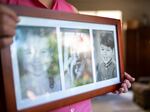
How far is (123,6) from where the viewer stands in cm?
846

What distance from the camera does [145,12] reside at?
8594 millimetres

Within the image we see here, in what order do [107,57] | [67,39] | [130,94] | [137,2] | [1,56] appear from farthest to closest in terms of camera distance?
1. [137,2]
2. [130,94]
3. [107,57]
4. [67,39]
5. [1,56]

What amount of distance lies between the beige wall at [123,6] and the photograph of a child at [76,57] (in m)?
7.49

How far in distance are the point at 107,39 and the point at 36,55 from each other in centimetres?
33

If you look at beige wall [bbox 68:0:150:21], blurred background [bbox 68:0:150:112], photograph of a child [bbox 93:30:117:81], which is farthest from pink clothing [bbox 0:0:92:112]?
beige wall [bbox 68:0:150:21]

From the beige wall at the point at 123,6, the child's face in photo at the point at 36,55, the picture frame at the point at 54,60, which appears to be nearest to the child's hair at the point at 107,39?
the picture frame at the point at 54,60

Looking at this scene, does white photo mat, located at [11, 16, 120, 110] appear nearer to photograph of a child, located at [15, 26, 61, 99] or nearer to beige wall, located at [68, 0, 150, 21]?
photograph of a child, located at [15, 26, 61, 99]

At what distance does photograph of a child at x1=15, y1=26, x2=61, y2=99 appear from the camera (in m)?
0.70

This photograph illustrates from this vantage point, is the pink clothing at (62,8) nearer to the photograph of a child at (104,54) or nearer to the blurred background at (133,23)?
the photograph of a child at (104,54)

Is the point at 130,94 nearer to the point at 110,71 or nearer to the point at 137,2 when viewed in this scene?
the point at 137,2

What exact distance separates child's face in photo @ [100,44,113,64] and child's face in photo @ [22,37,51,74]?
0.82ft

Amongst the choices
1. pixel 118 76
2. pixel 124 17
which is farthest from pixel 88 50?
pixel 124 17

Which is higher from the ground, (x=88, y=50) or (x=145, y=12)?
(x=145, y=12)

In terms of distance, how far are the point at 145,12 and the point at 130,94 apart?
2.63 metres
